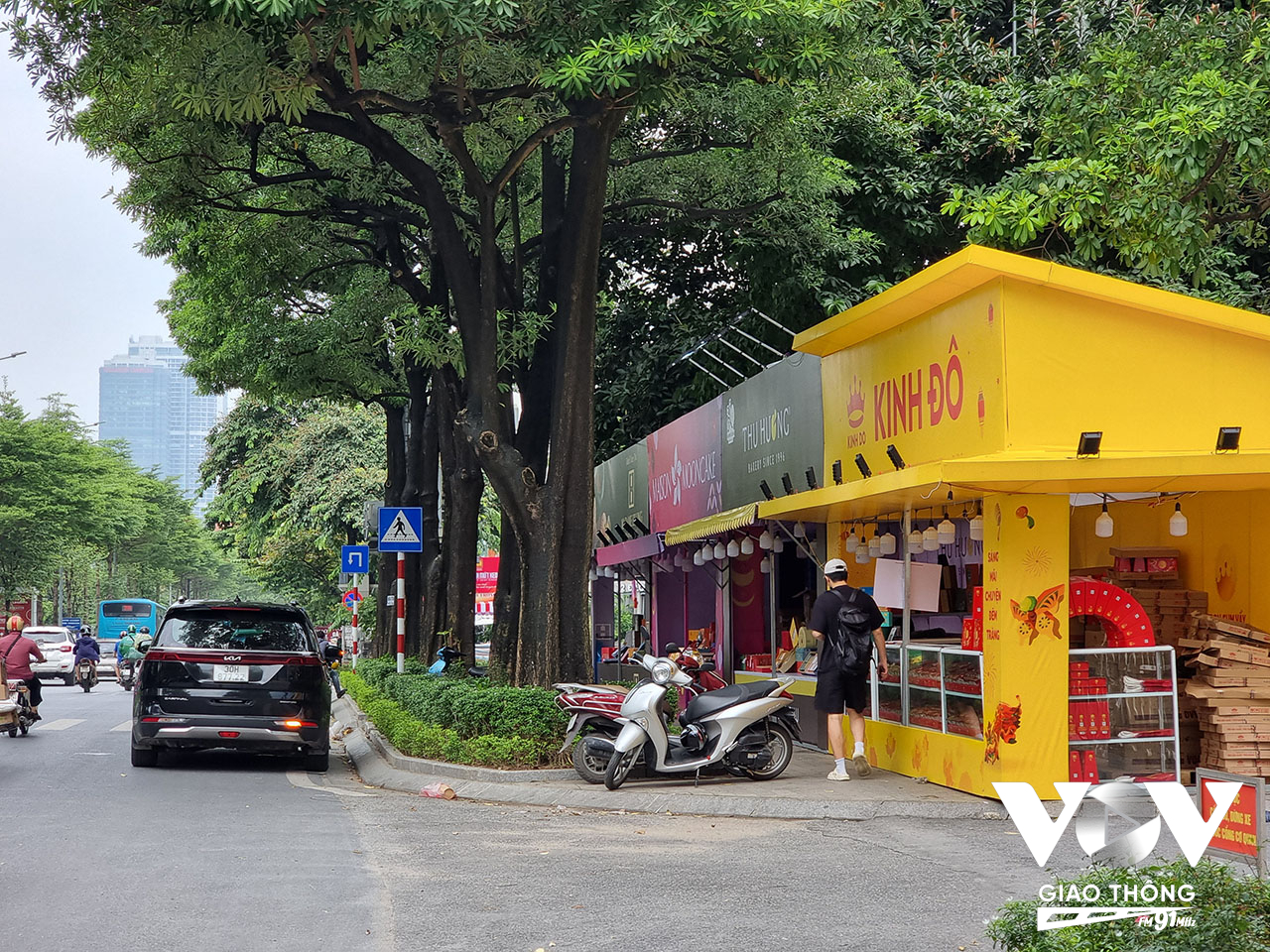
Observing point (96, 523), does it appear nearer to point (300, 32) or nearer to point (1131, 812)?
point (300, 32)

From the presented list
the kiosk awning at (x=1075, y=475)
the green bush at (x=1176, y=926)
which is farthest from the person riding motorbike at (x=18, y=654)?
the green bush at (x=1176, y=926)

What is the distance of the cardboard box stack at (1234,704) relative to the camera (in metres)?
11.9

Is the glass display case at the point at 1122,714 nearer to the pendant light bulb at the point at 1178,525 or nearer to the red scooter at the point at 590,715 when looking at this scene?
the pendant light bulb at the point at 1178,525

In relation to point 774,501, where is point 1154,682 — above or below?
below

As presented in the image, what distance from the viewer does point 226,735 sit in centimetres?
1391

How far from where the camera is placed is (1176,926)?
4.86 m

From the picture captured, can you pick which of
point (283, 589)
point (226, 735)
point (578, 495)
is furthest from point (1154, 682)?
point (283, 589)

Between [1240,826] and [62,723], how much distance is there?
Result: 65.8 feet

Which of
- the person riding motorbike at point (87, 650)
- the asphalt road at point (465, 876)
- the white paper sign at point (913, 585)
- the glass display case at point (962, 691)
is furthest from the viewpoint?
the person riding motorbike at point (87, 650)

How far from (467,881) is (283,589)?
60073 mm

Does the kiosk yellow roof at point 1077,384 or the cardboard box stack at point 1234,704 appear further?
the cardboard box stack at point 1234,704

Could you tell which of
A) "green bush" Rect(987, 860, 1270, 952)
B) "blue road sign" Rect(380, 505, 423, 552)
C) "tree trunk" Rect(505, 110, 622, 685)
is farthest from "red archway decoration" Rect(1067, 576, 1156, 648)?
"blue road sign" Rect(380, 505, 423, 552)

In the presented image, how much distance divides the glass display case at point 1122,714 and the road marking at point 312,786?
6.09m

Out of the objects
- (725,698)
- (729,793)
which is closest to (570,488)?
(725,698)
